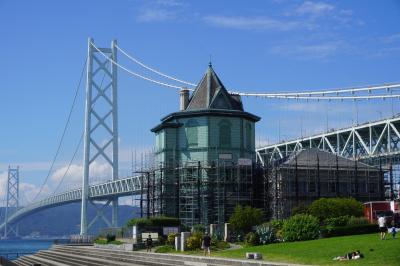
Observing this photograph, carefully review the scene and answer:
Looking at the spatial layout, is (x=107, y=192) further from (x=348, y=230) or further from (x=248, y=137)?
(x=348, y=230)

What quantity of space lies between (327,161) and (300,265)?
52863mm

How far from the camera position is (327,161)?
82375 mm

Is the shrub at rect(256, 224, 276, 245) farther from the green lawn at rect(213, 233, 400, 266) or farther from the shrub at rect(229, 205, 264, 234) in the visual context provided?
the shrub at rect(229, 205, 264, 234)

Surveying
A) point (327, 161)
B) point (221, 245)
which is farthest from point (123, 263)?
point (327, 161)

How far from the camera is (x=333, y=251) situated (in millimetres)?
35375

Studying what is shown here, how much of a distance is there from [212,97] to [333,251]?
50.3 m

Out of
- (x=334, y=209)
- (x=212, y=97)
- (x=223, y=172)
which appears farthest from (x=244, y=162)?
(x=334, y=209)

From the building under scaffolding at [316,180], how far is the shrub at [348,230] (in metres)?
27.2

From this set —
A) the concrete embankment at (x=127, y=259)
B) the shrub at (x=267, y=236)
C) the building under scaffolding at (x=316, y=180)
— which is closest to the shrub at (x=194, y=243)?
the concrete embankment at (x=127, y=259)

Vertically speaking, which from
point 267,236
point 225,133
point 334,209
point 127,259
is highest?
point 225,133

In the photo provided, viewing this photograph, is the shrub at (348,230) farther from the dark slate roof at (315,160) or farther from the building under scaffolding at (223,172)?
the dark slate roof at (315,160)

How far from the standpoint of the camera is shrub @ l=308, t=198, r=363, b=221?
64469 millimetres

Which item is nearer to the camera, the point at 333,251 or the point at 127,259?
the point at 333,251

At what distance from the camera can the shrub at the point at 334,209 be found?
64.5 metres
